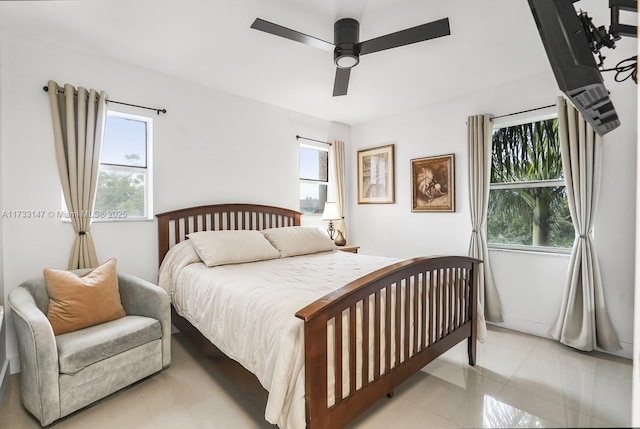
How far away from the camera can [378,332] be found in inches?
65.4

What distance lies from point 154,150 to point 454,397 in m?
3.01

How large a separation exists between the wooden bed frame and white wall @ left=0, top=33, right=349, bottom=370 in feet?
3.58

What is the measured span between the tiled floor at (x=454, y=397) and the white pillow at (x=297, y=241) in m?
1.26

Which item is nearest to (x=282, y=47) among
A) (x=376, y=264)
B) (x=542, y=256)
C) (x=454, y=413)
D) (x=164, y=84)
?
(x=164, y=84)

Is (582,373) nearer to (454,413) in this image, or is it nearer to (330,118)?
(454,413)

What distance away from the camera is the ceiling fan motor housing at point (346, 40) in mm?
1834

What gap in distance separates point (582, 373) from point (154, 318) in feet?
7.94

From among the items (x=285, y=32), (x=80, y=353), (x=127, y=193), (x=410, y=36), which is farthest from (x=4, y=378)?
(x=410, y=36)

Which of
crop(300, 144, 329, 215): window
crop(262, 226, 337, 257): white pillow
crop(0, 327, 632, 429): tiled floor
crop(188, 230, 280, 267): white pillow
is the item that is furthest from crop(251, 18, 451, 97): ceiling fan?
crop(300, 144, 329, 215): window

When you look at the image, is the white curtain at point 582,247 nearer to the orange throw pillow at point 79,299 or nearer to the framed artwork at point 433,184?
the framed artwork at point 433,184

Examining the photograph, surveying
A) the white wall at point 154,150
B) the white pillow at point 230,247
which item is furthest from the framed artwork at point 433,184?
the white pillow at point 230,247

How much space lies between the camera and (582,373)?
61cm

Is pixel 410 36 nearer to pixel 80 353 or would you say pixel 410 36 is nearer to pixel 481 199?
pixel 481 199

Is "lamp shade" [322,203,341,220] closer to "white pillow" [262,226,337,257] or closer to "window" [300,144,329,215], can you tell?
"window" [300,144,329,215]
